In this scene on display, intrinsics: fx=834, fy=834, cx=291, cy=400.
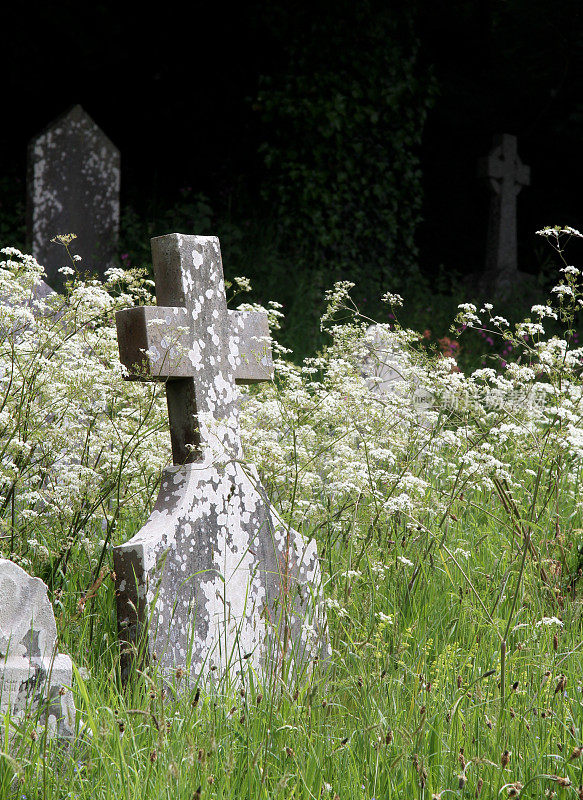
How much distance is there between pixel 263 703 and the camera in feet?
6.32

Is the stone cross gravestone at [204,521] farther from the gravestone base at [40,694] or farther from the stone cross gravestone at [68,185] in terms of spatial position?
the stone cross gravestone at [68,185]

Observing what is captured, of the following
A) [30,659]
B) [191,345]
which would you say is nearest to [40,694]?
[30,659]

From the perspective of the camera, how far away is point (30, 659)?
5.53 ft

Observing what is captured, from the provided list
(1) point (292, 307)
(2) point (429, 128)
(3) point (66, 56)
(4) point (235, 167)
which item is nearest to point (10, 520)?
(1) point (292, 307)

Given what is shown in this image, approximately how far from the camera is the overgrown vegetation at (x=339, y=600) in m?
1.65

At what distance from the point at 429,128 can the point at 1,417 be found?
9.82 meters

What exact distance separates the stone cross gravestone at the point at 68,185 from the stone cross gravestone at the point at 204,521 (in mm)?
4466

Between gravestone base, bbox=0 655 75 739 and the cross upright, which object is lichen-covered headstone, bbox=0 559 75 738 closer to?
gravestone base, bbox=0 655 75 739

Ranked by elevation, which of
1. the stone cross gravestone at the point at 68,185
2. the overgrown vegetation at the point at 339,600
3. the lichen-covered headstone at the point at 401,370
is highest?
the stone cross gravestone at the point at 68,185

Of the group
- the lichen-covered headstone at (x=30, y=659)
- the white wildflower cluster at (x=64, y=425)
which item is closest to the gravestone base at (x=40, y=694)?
the lichen-covered headstone at (x=30, y=659)

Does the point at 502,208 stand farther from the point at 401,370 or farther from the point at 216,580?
the point at 216,580

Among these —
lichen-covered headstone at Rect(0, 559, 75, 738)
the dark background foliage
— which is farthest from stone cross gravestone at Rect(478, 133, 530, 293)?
lichen-covered headstone at Rect(0, 559, 75, 738)

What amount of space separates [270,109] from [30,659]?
7.97 meters

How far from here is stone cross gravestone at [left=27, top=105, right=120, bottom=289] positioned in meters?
6.72
